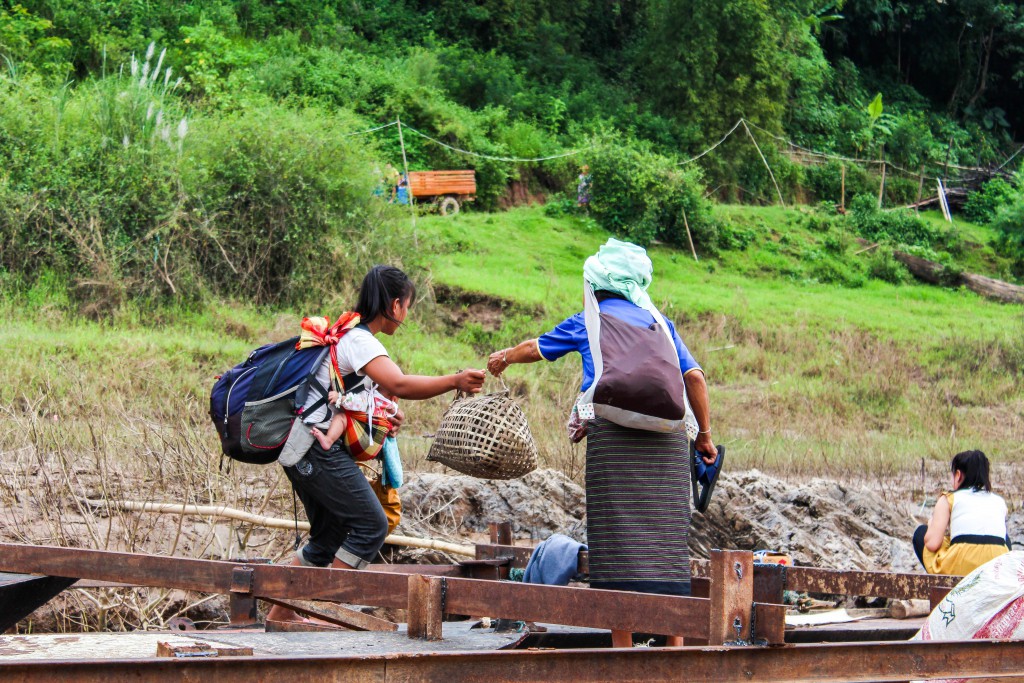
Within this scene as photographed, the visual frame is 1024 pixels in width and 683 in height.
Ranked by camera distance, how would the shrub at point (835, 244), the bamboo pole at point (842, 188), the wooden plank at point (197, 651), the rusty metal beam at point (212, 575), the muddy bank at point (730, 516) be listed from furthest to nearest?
the bamboo pole at point (842, 188) < the shrub at point (835, 244) < the muddy bank at point (730, 516) < the rusty metal beam at point (212, 575) < the wooden plank at point (197, 651)

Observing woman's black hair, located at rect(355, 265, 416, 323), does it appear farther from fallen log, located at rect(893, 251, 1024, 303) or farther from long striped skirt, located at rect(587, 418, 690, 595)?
fallen log, located at rect(893, 251, 1024, 303)

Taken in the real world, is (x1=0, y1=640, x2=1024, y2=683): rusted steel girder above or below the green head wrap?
below

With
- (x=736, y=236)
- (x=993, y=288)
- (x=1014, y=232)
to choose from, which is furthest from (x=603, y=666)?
(x=1014, y=232)

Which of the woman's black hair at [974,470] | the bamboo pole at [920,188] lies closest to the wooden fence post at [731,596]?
the woman's black hair at [974,470]

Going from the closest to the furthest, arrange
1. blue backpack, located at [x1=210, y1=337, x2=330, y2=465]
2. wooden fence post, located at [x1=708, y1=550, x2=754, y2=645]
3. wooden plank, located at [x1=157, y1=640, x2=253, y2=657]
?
1. wooden plank, located at [x1=157, y1=640, x2=253, y2=657]
2. wooden fence post, located at [x1=708, y1=550, x2=754, y2=645]
3. blue backpack, located at [x1=210, y1=337, x2=330, y2=465]

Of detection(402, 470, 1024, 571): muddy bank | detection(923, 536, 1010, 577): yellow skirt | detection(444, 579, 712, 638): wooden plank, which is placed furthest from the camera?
detection(402, 470, 1024, 571): muddy bank

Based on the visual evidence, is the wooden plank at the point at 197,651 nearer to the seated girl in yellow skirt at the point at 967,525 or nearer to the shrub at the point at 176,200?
the seated girl in yellow skirt at the point at 967,525

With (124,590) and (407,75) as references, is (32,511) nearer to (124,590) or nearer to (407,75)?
(124,590)

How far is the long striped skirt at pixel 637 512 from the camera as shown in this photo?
4.34 metres

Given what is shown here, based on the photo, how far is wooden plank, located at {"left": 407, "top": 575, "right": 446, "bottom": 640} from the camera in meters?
3.67

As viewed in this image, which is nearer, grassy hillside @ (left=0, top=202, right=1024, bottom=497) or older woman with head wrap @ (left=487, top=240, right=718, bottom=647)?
older woman with head wrap @ (left=487, top=240, right=718, bottom=647)

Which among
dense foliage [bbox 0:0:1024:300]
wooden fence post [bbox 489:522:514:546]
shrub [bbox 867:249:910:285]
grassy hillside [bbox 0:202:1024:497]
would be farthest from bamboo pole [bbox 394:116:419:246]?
wooden fence post [bbox 489:522:514:546]

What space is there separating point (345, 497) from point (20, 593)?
1247 mm

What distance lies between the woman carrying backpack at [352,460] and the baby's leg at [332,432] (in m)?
0.03
